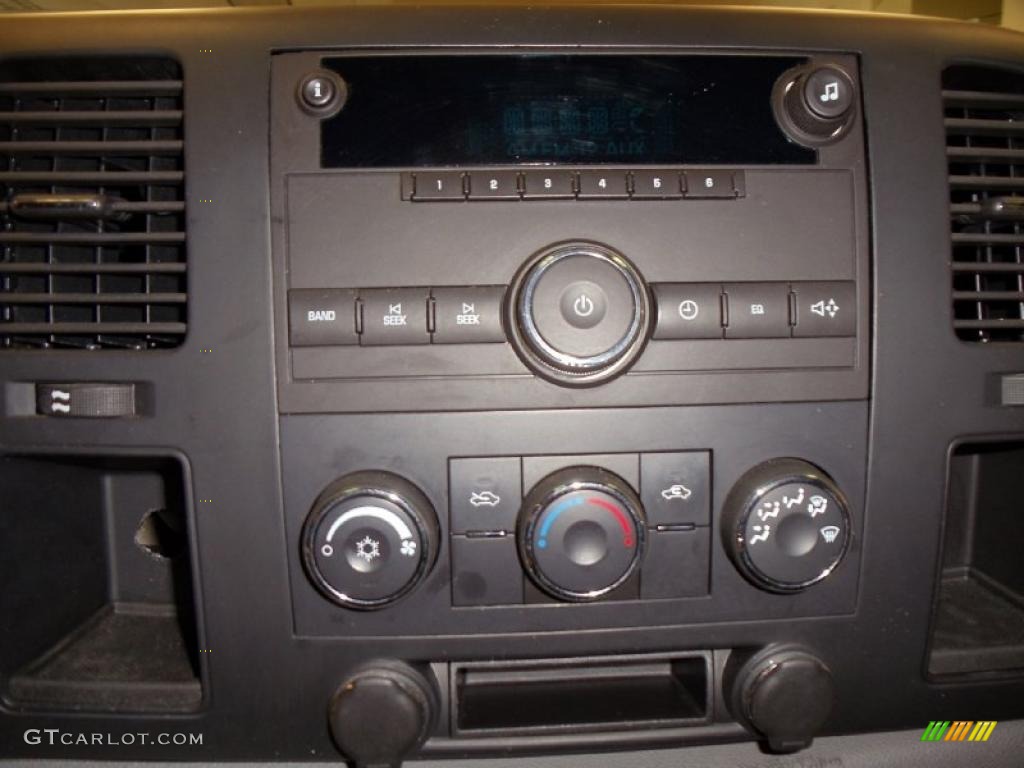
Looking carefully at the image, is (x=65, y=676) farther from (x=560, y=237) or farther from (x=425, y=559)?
(x=560, y=237)

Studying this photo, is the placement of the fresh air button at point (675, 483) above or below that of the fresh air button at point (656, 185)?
below

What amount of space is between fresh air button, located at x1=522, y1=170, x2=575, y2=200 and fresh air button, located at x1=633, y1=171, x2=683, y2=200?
0.06 meters

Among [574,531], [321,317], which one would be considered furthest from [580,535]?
[321,317]

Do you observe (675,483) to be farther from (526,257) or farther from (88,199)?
(88,199)

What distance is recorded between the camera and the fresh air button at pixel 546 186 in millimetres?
577

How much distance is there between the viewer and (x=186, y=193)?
583 millimetres

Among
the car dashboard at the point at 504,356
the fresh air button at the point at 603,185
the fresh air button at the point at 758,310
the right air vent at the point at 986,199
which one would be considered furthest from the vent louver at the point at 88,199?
the right air vent at the point at 986,199

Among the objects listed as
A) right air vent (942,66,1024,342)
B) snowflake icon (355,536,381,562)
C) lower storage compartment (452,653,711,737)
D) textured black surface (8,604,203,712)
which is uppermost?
right air vent (942,66,1024,342)

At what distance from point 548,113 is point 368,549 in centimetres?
40

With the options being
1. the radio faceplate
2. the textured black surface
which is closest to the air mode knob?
Result: the radio faceplate

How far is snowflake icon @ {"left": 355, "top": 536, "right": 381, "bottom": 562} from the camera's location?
0.56m

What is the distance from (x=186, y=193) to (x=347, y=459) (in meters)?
0.27

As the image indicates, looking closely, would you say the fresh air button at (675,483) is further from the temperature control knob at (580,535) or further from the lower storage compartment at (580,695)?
the lower storage compartment at (580,695)

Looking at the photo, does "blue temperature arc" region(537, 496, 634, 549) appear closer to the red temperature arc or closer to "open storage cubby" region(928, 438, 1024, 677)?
the red temperature arc
